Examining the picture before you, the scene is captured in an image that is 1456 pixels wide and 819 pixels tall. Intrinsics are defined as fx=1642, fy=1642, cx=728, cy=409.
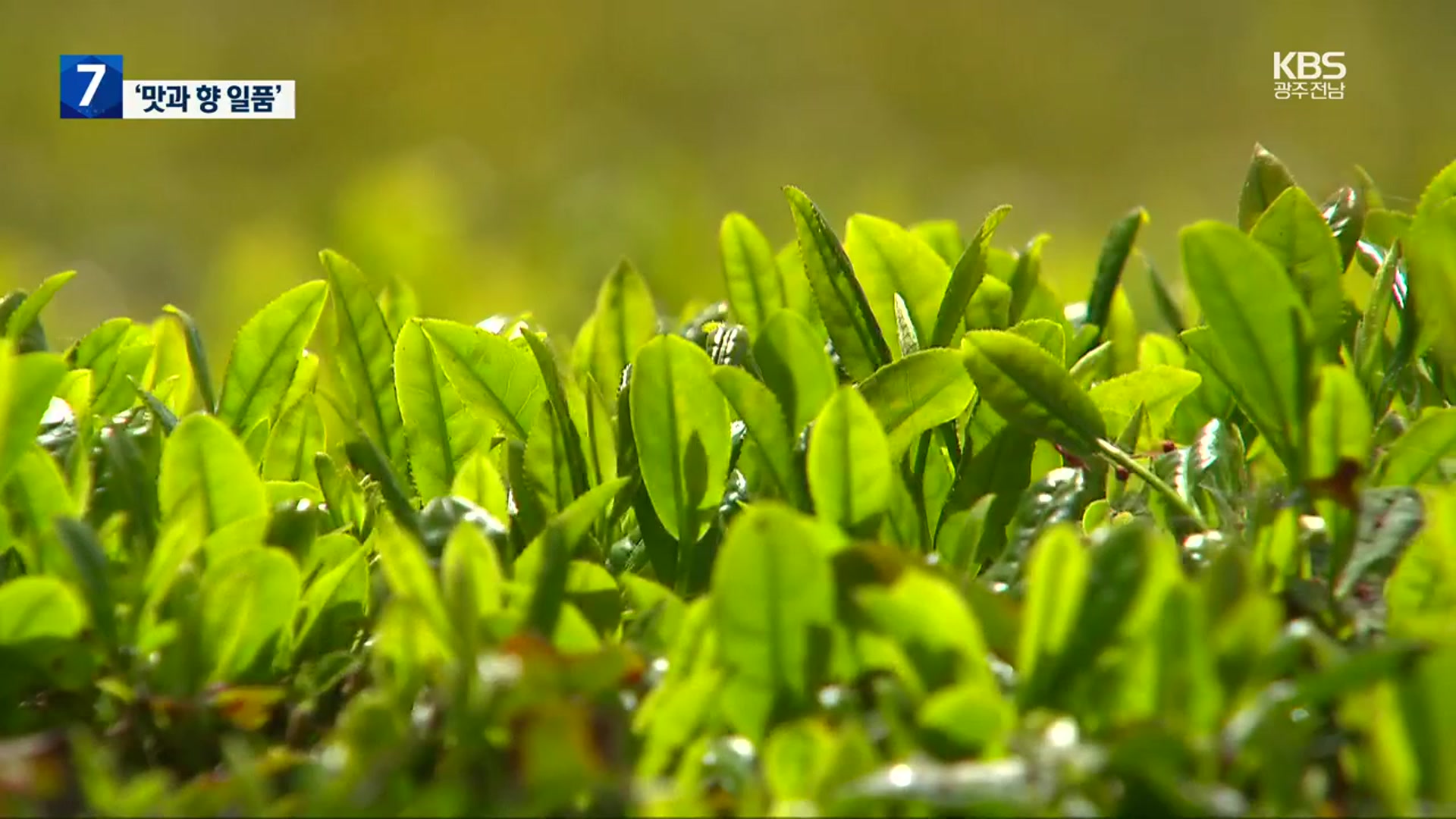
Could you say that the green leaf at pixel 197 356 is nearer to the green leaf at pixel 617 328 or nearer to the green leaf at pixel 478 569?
the green leaf at pixel 617 328

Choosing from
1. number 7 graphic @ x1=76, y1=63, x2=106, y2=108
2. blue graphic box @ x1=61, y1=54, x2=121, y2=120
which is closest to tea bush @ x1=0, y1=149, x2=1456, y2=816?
blue graphic box @ x1=61, y1=54, x2=121, y2=120

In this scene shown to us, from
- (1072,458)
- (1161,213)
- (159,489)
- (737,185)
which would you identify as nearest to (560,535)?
(159,489)

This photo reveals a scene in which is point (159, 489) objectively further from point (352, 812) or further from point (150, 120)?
point (150, 120)

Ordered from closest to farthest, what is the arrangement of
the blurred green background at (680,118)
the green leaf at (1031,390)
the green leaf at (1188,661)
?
the green leaf at (1188,661)
the green leaf at (1031,390)
the blurred green background at (680,118)

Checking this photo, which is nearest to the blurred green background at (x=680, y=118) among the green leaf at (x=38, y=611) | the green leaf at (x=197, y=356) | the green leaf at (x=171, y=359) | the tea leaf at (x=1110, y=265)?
the green leaf at (x=171, y=359)

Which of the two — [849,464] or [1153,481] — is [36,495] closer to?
[849,464]
